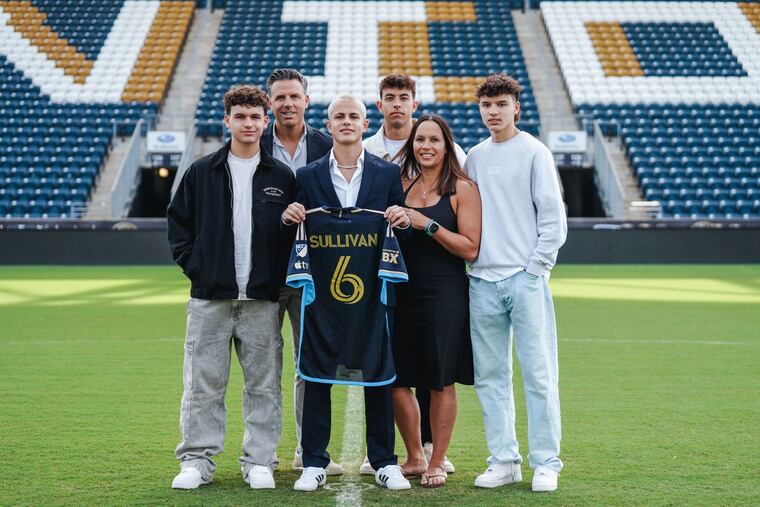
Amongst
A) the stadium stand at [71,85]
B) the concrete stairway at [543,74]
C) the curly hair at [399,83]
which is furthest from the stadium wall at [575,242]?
the curly hair at [399,83]

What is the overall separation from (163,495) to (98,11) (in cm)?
3021

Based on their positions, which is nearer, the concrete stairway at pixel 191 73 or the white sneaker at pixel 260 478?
the white sneaker at pixel 260 478

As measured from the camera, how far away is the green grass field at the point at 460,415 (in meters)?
4.40

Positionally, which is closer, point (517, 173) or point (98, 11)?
point (517, 173)

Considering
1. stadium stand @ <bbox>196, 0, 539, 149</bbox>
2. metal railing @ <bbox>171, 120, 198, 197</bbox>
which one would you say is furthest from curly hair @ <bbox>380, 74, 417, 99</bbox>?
stadium stand @ <bbox>196, 0, 539, 149</bbox>

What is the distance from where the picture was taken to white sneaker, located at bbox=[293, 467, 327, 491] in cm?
444

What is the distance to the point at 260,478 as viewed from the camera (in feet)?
14.7

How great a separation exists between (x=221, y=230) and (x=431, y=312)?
3.79ft

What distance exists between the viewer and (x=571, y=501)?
4246mm

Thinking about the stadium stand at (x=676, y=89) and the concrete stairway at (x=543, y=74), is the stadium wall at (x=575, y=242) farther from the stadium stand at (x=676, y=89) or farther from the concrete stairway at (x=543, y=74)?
the concrete stairway at (x=543, y=74)

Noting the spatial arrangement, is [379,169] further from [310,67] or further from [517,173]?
[310,67]

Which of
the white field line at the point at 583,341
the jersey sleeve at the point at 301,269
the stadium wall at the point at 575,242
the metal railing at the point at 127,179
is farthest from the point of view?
the metal railing at the point at 127,179

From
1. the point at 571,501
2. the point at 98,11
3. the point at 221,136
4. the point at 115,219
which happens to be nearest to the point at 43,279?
the point at 115,219

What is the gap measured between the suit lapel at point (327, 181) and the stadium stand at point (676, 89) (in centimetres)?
1799
